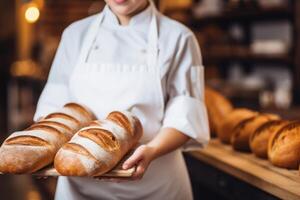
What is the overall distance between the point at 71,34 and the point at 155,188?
67 centimetres

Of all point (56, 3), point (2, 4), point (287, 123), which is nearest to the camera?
point (287, 123)

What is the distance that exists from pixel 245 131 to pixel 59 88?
Result: 816 mm

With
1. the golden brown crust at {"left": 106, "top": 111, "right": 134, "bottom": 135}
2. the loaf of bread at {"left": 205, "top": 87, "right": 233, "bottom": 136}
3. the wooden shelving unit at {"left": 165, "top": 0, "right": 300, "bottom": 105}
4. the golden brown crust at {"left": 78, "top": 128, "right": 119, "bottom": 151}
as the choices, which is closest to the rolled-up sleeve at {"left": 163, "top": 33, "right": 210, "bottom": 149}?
the golden brown crust at {"left": 106, "top": 111, "right": 134, "bottom": 135}

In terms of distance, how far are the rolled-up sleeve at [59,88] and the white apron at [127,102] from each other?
0.06m

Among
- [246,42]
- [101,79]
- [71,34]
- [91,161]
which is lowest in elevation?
[246,42]

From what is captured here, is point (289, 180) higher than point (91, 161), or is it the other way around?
point (91, 161)

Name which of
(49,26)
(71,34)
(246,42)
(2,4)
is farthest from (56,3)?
(71,34)

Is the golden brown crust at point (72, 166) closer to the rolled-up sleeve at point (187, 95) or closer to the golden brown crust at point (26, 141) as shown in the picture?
the golden brown crust at point (26, 141)

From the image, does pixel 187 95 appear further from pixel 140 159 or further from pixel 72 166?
pixel 72 166

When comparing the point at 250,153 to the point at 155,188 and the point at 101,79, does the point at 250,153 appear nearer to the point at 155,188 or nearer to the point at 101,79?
the point at 155,188

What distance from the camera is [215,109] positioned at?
9.19 feet

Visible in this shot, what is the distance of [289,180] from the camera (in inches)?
74.8

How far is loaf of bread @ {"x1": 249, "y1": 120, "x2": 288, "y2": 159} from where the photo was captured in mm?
2193

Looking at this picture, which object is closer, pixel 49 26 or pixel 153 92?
pixel 153 92
